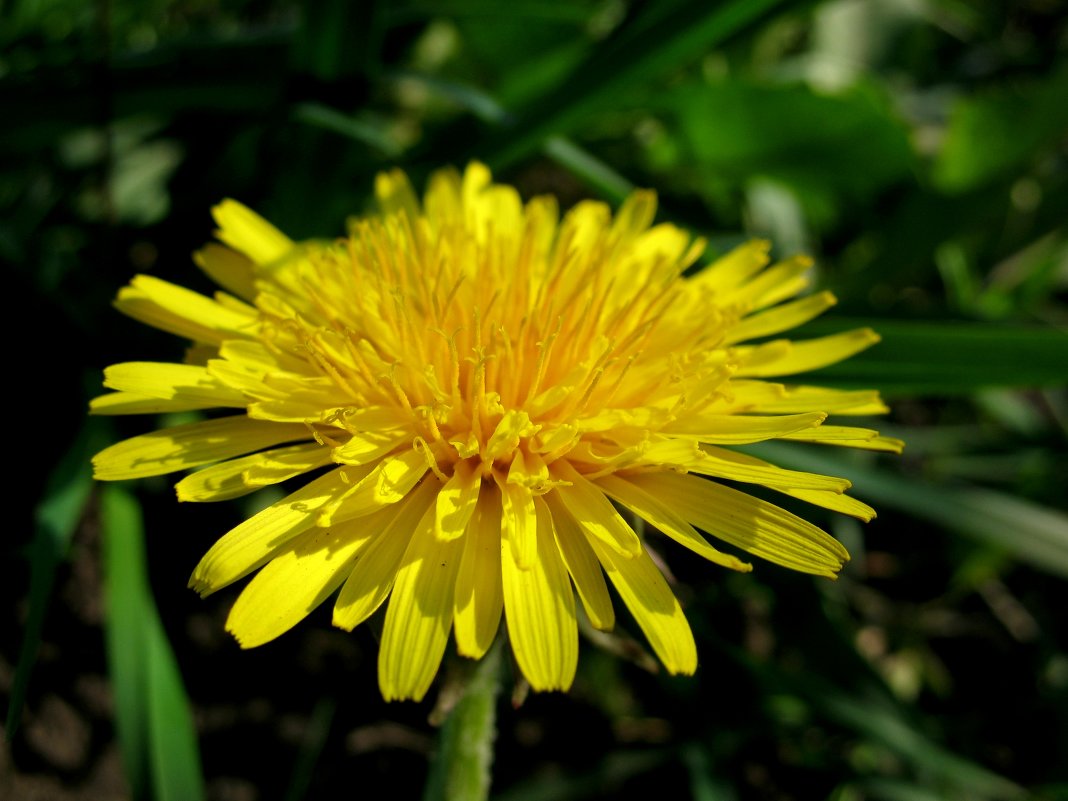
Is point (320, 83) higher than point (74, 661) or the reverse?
higher

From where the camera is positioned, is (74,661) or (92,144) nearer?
(74,661)

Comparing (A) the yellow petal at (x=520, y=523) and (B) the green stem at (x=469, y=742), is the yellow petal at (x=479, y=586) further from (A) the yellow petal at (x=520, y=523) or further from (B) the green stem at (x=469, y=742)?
(B) the green stem at (x=469, y=742)

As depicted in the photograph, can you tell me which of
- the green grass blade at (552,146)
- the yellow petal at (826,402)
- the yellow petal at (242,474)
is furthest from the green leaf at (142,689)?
the yellow petal at (826,402)

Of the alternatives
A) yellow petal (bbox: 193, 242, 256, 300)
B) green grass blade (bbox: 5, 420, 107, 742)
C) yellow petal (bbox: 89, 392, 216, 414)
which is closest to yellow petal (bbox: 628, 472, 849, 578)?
yellow petal (bbox: 89, 392, 216, 414)

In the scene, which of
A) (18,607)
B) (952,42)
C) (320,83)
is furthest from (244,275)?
(952,42)

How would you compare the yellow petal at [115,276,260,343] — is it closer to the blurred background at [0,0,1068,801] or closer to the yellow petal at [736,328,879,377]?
the blurred background at [0,0,1068,801]

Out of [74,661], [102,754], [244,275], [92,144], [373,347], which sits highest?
[92,144]

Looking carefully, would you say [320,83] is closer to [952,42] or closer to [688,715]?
[688,715]
